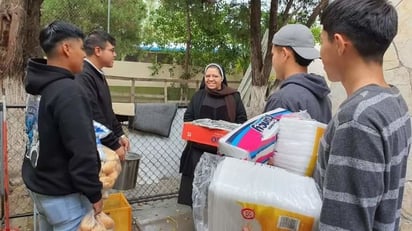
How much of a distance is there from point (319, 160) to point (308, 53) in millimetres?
834

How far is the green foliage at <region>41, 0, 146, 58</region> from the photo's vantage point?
11.7 meters

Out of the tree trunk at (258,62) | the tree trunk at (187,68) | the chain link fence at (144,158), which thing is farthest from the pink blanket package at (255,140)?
the tree trunk at (187,68)

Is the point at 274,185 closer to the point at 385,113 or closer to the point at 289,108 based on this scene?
the point at 385,113

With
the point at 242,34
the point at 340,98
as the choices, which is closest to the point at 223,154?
the point at 340,98

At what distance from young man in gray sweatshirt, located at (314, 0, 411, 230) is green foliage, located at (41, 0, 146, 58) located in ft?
35.4

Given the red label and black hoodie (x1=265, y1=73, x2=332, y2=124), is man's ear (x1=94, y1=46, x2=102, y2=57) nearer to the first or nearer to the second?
black hoodie (x1=265, y1=73, x2=332, y2=124)

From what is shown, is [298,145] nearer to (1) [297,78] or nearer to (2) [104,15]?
(1) [297,78]

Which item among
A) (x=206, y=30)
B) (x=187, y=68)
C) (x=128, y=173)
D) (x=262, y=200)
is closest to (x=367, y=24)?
(x=262, y=200)

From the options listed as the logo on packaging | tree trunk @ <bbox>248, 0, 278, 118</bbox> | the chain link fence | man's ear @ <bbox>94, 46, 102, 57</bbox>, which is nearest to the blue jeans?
the logo on packaging

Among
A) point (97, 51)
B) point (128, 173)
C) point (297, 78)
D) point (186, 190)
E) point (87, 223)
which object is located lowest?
point (186, 190)

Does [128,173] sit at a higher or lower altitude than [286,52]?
lower

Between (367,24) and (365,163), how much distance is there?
36 centimetres

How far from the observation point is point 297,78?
1714mm

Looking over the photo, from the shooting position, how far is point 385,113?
888 mm
